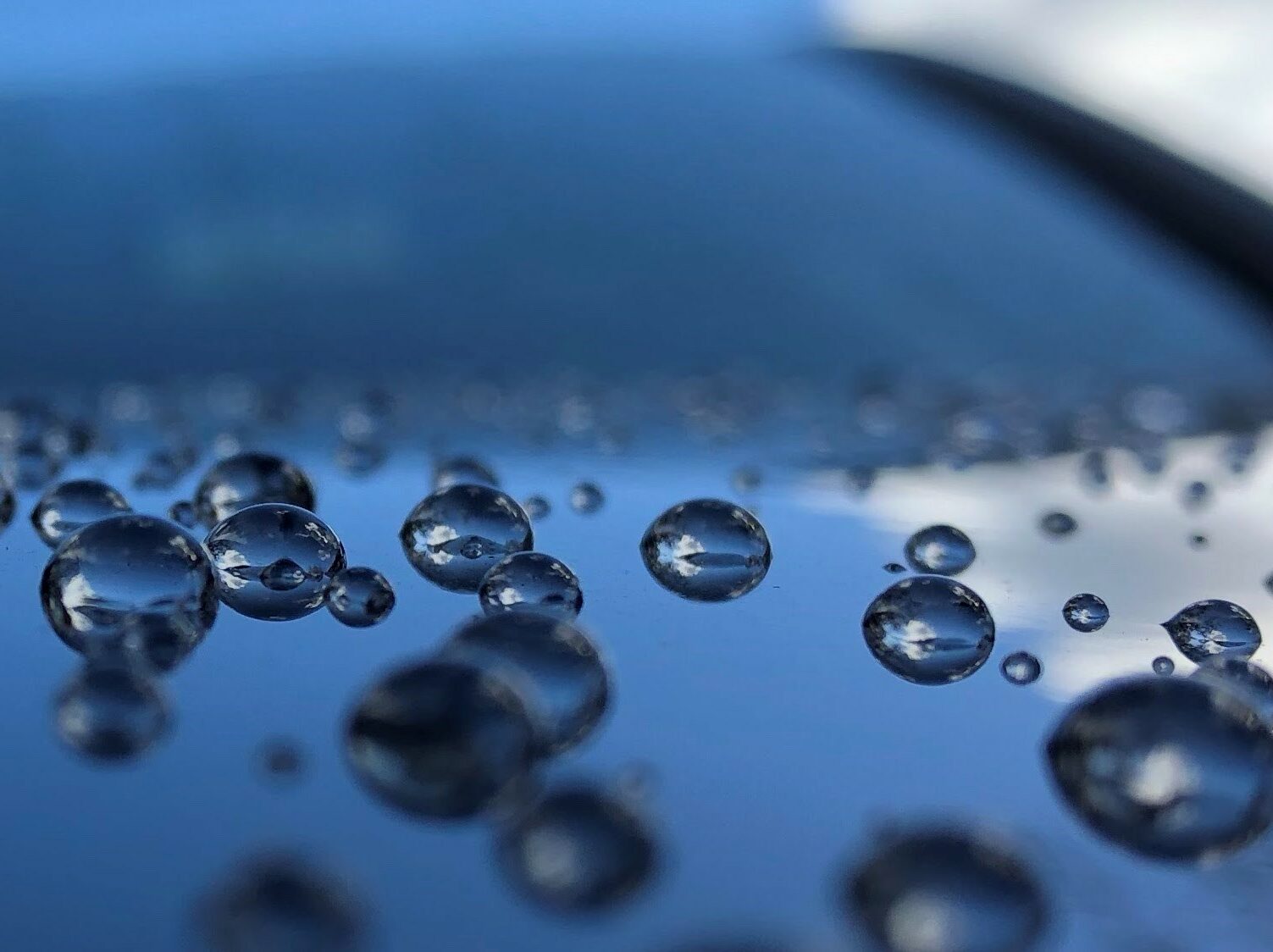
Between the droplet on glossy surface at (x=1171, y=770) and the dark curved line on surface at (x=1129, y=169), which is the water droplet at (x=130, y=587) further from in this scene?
the dark curved line on surface at (x=1129, y=169)

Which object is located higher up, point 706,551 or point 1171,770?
point 706,551

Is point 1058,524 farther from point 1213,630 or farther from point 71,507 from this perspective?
point 71,507

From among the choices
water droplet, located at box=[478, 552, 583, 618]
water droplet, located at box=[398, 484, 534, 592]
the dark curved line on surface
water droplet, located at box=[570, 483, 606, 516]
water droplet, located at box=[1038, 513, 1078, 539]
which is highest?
the dark curved line on surface

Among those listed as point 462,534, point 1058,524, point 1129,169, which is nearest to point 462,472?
point 462,534

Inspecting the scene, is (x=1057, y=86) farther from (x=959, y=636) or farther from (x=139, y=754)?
(x=139, y=754)

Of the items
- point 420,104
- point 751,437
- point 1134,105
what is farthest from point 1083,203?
point 420,104

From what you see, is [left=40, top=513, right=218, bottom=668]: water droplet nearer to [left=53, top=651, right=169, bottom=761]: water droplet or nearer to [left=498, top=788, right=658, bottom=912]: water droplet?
[left=53, top=651, right=169, bottom=761]: water droplet

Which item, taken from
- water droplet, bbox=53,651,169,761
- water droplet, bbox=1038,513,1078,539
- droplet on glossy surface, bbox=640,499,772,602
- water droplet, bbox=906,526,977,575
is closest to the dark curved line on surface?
water droplet, bbox=1038,513,1078,539
